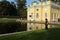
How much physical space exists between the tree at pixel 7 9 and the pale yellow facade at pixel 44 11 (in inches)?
526

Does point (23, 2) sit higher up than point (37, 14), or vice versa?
point (23, 2)

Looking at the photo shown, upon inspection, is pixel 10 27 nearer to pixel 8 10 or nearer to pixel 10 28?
pixel 10 28

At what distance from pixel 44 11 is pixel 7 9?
16792 mm

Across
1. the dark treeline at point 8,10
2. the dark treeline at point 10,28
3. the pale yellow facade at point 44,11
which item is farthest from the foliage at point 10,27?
the dark treeline at point 8,10

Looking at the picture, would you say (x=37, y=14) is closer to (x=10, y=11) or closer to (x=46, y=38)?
(x=10, y=11)

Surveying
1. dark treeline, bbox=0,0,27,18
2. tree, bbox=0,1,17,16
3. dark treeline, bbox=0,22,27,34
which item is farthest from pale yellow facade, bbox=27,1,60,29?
tree, bbox=0,1,17,16

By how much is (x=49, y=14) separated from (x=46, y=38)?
21.8 m

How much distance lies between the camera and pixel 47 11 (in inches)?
1125

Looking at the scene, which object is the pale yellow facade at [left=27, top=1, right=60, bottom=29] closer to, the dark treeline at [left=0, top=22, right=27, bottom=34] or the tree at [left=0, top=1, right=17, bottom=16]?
the dark treeline at [left=0, top=22, right=27, bottom=34]

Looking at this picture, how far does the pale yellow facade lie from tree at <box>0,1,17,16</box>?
13.4 meters

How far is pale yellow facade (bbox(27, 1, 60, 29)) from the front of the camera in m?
28.5

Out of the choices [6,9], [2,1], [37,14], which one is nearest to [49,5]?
[37,14]

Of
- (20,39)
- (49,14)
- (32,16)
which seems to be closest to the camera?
(20,39)

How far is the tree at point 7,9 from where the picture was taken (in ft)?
143
